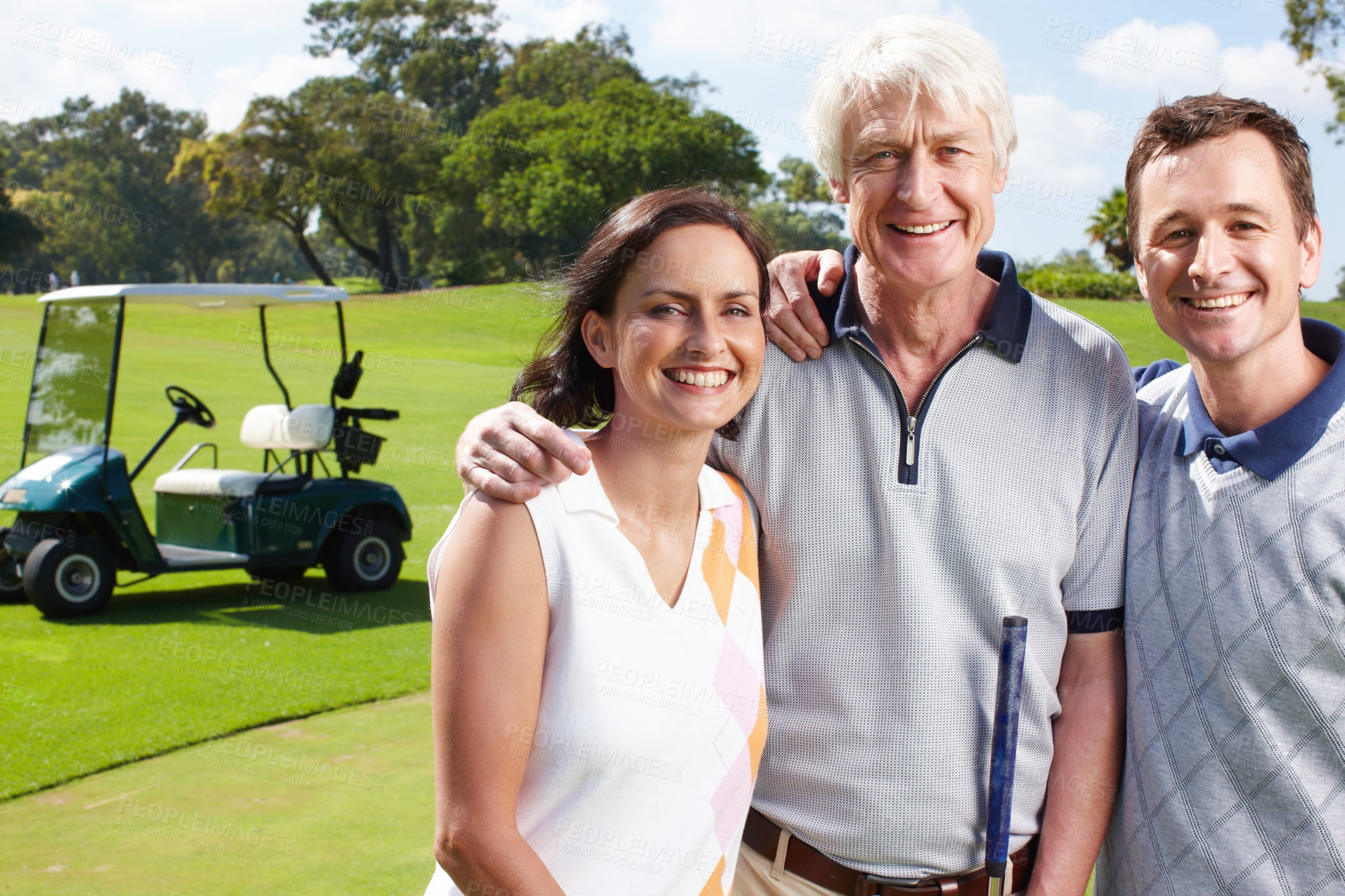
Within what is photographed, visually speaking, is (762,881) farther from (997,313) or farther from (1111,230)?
(1111,230)

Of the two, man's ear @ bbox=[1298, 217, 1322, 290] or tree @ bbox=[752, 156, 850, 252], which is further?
tree @ bbox=[752, 156, 850, 252]

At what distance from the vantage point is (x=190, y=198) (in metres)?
67.1

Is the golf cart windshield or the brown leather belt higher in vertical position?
the golf cart windshield

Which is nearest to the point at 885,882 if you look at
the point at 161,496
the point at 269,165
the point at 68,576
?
the point at 68,576

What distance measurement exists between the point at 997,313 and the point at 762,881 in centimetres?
114

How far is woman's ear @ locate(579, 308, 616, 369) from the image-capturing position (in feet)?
6.61

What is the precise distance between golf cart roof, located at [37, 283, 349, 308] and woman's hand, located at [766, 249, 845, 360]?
19.3 ft

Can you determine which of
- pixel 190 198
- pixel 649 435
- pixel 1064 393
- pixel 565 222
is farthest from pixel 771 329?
pixel 190 198

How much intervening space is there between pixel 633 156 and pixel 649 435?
45.7m

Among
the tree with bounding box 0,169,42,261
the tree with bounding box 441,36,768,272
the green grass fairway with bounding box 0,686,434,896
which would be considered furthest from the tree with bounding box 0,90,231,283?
the green grass fairway with bounding box 0,686,434,896

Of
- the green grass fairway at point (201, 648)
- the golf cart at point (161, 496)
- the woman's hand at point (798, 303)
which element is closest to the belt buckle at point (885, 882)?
the woman's hand at point (798, 303)

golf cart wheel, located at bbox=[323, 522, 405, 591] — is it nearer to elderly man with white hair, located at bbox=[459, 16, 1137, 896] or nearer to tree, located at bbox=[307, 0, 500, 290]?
elderly man with white hair, located at bbox=[459, 16, 1137, 896]

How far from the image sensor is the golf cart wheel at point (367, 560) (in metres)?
8.01

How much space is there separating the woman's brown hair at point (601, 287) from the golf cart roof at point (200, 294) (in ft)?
19.0
